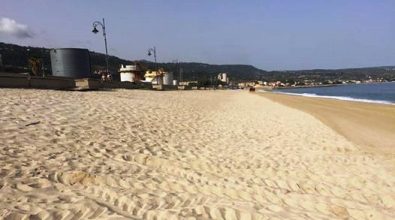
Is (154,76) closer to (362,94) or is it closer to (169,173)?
(362,94)

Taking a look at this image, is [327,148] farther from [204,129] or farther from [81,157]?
[81,157]

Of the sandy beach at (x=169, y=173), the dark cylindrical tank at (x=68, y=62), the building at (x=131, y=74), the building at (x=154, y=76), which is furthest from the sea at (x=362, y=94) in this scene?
the sandy beach at (x=169, y=173)

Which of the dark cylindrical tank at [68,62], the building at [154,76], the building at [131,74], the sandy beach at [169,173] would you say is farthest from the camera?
the building at [154,76]

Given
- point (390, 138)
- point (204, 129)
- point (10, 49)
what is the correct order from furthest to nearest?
point (10, 49), point (390, 138), point (204, 129)

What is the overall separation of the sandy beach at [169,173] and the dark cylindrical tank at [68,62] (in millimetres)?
38916

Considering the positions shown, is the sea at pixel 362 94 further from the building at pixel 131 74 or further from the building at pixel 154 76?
the building at pixel 131 74

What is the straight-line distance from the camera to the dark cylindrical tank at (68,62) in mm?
50531

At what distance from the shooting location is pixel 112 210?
17.2 feet

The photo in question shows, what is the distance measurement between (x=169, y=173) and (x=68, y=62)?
1821 inches

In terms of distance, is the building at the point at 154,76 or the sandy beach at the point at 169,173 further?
the building at the point at 154,76

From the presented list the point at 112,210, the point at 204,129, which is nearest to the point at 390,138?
the point at 204,129

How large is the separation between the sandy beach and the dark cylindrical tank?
3892 centimetres

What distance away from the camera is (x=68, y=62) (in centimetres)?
5106

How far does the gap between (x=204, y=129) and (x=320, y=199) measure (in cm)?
797
